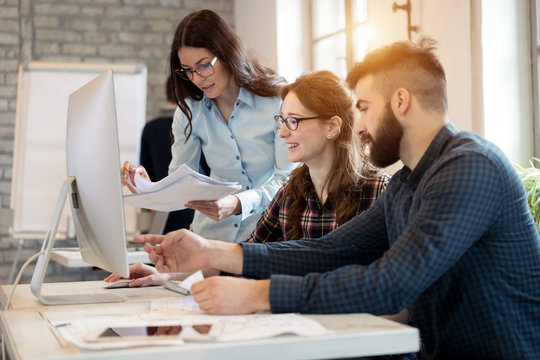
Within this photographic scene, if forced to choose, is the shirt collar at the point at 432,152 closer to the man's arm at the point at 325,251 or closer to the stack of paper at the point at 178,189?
the man's arm at the point at 325,251

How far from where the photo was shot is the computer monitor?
4.02 feet

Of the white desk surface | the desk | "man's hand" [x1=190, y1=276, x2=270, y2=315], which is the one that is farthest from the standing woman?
the desk

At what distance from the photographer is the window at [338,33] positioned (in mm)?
4094

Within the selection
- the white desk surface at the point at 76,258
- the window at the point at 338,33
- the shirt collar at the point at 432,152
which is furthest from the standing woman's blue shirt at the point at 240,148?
the window at the point at 338,33

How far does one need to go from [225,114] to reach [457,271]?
4.64ft

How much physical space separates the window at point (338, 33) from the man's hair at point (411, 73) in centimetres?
263

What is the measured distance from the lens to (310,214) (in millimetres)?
1911

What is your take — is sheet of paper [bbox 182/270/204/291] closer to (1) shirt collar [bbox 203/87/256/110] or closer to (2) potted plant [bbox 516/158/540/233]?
(1) shirt collar [bbox 203/87/256/110]

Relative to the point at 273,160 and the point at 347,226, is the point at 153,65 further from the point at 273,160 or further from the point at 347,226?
the point at 347,226

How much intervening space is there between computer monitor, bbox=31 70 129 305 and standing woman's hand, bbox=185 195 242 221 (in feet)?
1.44

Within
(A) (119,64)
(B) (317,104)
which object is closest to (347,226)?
(B) (317,104)

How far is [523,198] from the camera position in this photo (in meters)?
1.15

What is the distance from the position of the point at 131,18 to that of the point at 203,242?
167 inches

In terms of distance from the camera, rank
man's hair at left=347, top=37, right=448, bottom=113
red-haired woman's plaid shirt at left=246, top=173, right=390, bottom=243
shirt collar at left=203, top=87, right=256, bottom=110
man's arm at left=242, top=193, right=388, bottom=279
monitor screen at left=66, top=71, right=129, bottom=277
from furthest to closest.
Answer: shirt collar at left=203, top=87, right=256, bottom=110, red-haired woman's plaid shirt at left=246, top=173, right=390, bottom=243, man's arm at left=242, top=193, right=388, bottom=279, man's hair at left=347, top=37, right=448, bottom=113, monitor screen at left=66, top=71, right=129, bottom=277
